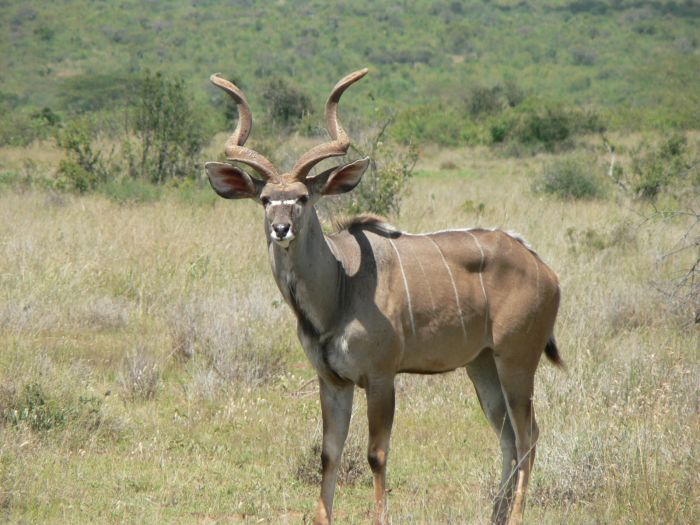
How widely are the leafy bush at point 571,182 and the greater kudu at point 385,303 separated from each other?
34.4 ft

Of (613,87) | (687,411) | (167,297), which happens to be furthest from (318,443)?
(613,87)

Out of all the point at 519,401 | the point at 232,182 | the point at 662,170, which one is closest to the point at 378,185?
the point at 662,170

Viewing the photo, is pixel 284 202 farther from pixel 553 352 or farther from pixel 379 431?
pixel 553 352

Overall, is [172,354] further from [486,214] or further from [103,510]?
[486,214]

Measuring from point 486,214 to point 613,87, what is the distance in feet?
120

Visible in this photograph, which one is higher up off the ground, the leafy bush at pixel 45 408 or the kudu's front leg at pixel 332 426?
the kudu's front leg at pixel 332 426

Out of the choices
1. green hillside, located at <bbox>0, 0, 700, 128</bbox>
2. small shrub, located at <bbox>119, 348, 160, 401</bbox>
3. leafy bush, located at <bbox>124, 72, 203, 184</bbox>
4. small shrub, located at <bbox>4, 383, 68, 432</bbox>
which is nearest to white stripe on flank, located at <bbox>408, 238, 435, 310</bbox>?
small shrub, located at <bbox>4, 383, 68, 432</bbox>

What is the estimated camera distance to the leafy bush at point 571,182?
16.5 metres

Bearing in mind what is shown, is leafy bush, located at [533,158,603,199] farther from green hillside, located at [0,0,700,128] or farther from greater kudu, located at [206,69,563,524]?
green hillside, located at [0,0,700,128]

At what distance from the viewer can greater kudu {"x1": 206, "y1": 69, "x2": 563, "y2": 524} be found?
17.3ft

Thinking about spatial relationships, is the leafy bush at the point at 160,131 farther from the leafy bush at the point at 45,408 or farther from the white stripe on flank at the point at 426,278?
the white stripe on flank at the point at 426,278

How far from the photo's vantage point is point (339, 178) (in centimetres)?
544

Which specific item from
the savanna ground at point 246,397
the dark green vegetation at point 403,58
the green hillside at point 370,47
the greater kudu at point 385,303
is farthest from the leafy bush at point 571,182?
the green hillside at point 370,47

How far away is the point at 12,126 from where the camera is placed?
25.7 meters
